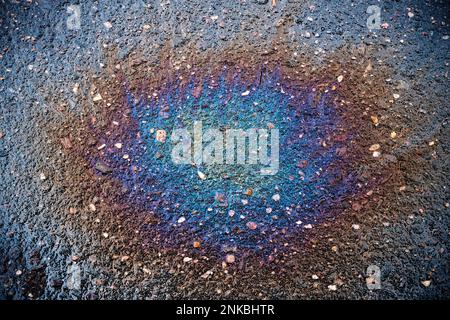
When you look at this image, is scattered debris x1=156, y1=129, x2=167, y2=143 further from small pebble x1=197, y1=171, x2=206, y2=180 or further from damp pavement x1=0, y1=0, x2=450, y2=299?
small pebble x1=197, y1=171, x2=206, y2=180

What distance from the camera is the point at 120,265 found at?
1828 mm

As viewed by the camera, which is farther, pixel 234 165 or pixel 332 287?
pixel 234 165

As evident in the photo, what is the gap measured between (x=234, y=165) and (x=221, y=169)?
7 cm

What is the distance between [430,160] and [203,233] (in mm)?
1223

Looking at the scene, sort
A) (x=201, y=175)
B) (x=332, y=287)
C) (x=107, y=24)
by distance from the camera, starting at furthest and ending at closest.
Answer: (x=107, y=24)
(x=201, y=175)
(x=332, y=287)

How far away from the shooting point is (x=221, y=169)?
1.99m

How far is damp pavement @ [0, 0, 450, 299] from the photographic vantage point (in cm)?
182

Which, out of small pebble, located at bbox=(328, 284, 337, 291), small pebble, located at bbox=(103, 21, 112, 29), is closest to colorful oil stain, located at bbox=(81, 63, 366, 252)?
small pebble, located at bbox=(328, 284, 337, 291)

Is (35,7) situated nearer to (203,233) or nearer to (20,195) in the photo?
(20,195)

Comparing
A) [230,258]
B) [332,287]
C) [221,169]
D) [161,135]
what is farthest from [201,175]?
[332,287]

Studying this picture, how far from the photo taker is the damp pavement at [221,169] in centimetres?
182

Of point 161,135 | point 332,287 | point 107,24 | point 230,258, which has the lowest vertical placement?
point 332,287

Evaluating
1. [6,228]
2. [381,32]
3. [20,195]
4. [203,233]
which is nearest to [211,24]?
[381,32]

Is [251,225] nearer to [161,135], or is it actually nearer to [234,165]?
[234,165]
